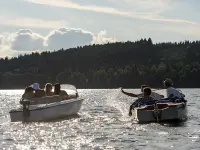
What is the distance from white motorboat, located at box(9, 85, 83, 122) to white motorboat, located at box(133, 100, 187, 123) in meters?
5.95

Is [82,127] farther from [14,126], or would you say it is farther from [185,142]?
[185,142]

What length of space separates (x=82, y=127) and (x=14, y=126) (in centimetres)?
422

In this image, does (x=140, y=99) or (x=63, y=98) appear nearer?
(x=140, y=99)

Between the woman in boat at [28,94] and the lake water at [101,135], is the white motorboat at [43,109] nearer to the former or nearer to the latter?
the woman in boat at [28,94]

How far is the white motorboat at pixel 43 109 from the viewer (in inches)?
1138

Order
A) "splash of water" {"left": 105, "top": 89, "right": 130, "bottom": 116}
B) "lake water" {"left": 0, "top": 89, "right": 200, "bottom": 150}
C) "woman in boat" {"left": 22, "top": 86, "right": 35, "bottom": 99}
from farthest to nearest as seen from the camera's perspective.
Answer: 1. "splash of water" {"left": 105, "top": 89, "right": 130, "bottom": 116}
2. "woman in boat" {"left": 22, "top": 86, "right": 35, "bottom": 99}
3. "lake water" {"left": 0, "top": 89, "right": 200, "bottom": 150}

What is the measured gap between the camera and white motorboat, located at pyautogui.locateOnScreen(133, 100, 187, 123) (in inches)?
1049

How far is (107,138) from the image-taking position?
2181 cm

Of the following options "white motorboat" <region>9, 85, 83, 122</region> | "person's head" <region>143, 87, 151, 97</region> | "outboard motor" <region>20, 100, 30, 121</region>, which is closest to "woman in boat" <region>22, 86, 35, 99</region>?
"white motorboat" <region>9, 85, 83, 122</region>

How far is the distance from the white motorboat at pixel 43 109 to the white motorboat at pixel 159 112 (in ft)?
19.5

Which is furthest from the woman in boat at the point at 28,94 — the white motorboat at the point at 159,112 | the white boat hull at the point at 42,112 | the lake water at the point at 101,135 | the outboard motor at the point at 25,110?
the white motorboat at the point at 159,112

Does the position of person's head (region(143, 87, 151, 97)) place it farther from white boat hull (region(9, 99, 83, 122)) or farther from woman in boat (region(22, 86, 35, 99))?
woman in boat (region(22, 86, 35, 99))

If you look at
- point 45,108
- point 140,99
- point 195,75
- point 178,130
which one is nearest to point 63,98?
point 45,108

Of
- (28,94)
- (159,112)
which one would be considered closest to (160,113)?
(159,112)
